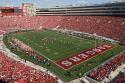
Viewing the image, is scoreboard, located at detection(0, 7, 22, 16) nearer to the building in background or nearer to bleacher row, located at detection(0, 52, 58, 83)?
the building in background

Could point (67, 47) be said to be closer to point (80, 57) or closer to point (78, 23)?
point (80, 57)

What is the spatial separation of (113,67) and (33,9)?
8118 cm

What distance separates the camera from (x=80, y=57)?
42812 millimetres

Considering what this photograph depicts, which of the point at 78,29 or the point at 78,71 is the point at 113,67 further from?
the point at 78,29

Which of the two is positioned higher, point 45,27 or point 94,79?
point 94,79

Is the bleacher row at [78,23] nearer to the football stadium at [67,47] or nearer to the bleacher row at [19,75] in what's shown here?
the football stadium at [67,47]

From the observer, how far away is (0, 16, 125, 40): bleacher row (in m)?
64.4

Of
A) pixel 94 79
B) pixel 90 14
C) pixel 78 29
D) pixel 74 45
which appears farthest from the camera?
pixel 90 14

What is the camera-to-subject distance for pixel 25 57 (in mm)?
43281

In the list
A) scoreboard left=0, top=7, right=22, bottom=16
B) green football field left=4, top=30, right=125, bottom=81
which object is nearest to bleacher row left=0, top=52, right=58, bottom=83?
green football field left=4, top=30, right=125, bottom=81

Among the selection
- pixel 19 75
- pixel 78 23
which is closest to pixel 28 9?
pixel 78 23

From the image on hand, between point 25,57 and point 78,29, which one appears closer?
point 25,57

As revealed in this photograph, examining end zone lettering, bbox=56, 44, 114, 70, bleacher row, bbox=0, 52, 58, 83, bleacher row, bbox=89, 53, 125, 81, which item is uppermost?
bleacher row, bbox=0, 52, 58, 83

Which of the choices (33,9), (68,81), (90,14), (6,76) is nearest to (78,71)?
(68,81)
